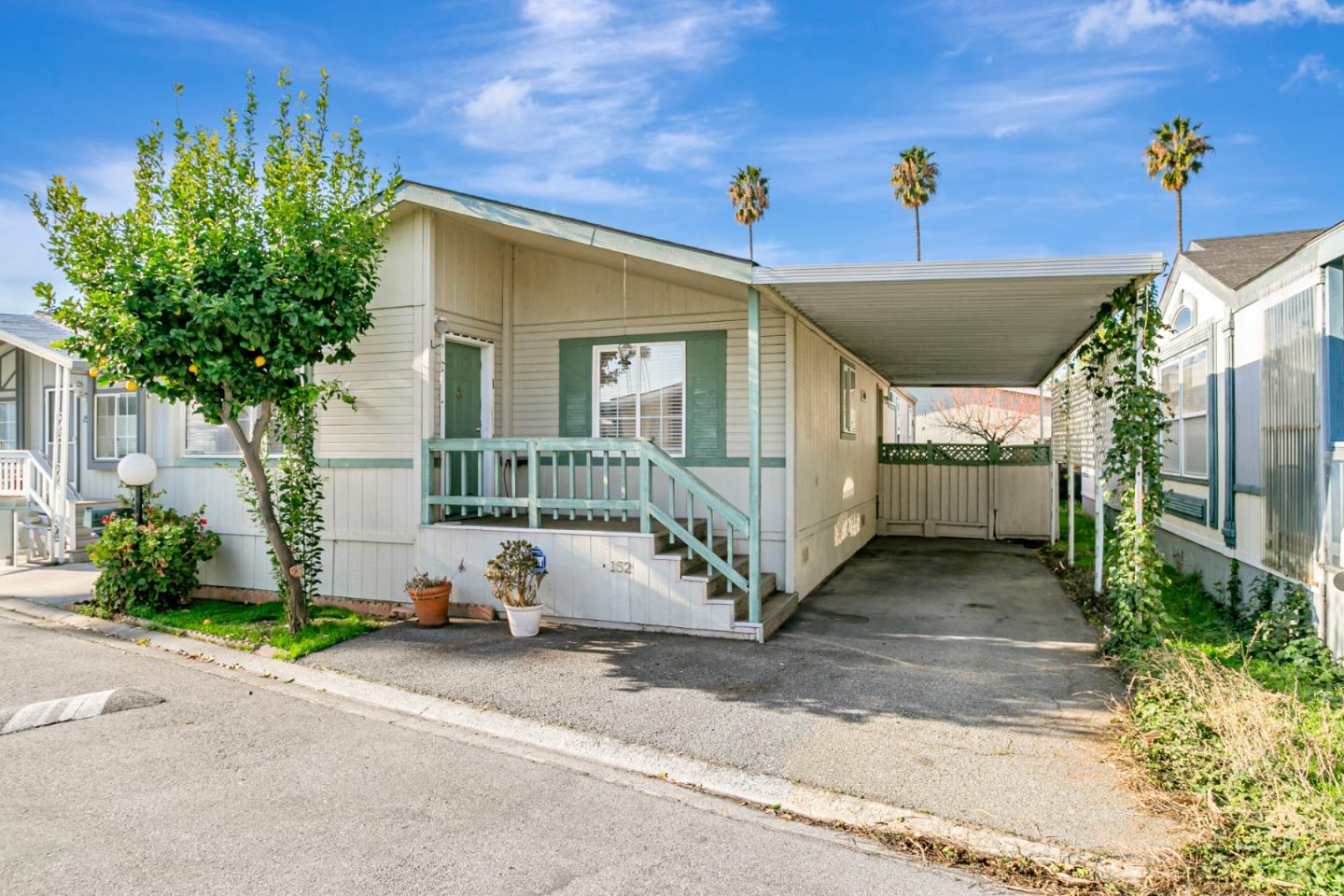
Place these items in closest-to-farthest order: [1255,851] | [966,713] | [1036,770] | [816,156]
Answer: [1255,851] < [1036,770] < [966,713] < [816,156]

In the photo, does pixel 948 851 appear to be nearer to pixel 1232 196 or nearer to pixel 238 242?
pixel 238 242

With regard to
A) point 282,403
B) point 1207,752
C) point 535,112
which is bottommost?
point 1207,752

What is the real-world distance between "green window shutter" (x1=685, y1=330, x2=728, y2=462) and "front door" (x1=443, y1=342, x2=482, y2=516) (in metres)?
2.33

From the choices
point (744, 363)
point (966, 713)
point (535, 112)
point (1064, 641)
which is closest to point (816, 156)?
point (535, 112)

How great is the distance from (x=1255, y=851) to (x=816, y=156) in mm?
15837

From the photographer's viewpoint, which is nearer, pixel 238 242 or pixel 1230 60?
pixel 238 242

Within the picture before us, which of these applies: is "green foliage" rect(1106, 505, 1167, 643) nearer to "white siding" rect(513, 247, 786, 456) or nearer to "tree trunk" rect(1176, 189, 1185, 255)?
"white siding" rect(513, 247, 786, 456)

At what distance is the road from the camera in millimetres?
3123

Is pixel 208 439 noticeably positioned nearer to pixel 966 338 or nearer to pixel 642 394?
pixel 642 394

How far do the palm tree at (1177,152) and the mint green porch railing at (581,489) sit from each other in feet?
73.8

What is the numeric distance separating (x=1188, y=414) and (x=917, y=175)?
19491 millimetres

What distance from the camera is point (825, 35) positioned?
10.4 meters

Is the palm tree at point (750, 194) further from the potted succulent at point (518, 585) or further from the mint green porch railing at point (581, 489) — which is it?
the potted succulent at point (518, 585)

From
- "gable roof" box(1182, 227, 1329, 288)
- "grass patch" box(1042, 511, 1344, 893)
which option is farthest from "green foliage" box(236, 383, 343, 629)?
"gable roof" box(1182, 227, 1329, 288)
